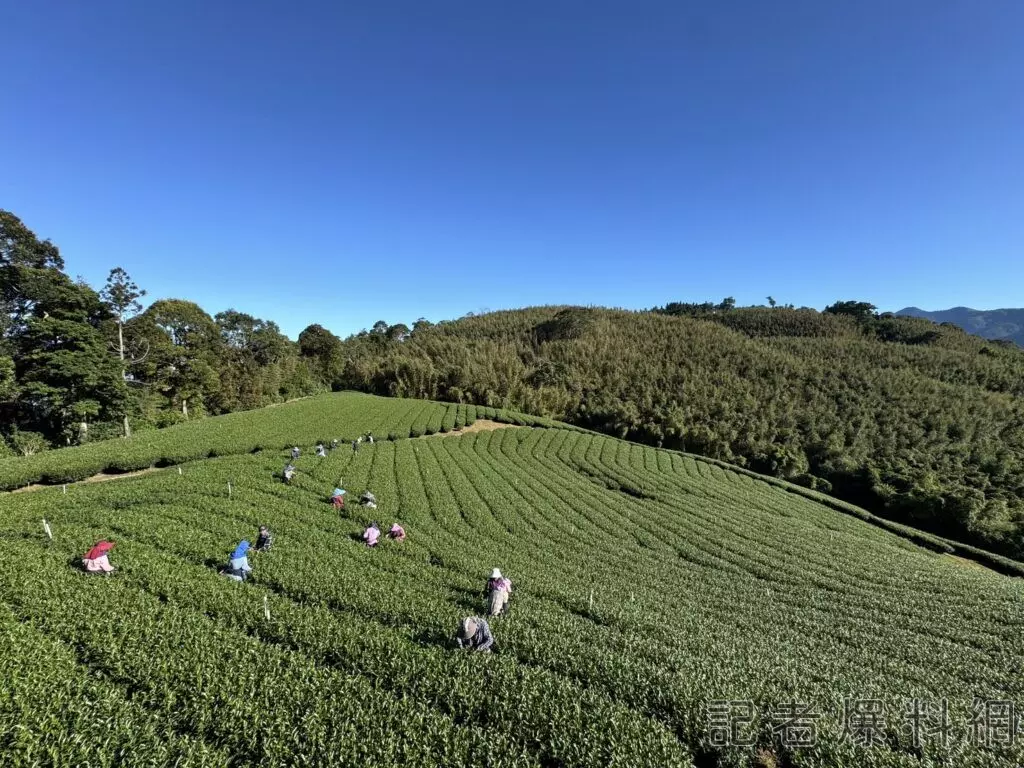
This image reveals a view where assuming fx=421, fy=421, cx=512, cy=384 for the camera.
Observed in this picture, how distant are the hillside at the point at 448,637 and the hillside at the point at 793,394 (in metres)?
29.0

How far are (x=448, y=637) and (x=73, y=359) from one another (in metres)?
48.2

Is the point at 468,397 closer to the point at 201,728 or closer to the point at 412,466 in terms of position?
the point at 412,466

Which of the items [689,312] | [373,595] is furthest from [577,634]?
[689,312]

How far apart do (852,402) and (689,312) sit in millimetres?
96115

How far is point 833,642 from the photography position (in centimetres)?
1370

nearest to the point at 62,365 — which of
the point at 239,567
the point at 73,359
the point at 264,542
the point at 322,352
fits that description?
the point at 73,359

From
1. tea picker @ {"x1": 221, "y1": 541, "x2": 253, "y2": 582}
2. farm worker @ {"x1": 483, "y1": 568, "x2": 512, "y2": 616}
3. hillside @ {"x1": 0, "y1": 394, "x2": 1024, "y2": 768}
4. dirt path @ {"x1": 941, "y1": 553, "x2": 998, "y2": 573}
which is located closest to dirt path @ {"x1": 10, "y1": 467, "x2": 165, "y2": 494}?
hillside @ {"x1": 0, "y1": 394, "x2": 1024, "y2": 768}

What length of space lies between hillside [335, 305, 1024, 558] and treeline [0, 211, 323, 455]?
30.0m

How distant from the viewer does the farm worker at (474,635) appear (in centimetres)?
1014

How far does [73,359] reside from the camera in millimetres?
38500

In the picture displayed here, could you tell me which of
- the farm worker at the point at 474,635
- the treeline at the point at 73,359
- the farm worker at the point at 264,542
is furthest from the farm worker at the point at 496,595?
the treeline at the point at 73,359

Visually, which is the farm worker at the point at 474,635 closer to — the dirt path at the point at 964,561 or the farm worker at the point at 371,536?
the farm worker at the point at 371,536

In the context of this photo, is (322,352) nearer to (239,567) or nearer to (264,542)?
(264,542)

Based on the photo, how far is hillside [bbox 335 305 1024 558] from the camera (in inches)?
1884
